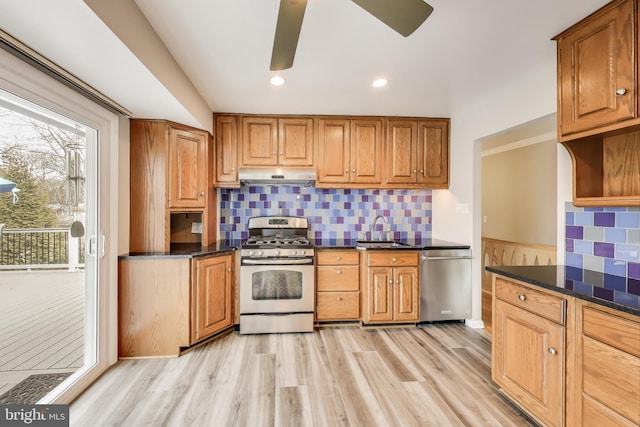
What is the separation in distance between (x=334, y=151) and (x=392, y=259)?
136cm

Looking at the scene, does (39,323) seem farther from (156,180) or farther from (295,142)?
(295,142)

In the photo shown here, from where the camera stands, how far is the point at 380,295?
9.51 feet

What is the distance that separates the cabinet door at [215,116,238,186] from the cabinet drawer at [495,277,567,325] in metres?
2.66

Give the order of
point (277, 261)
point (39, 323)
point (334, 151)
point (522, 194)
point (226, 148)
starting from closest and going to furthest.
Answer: point (39, 323) < point (277, 261) < point (226, 148) < point (334, 151) < point (522, 194)

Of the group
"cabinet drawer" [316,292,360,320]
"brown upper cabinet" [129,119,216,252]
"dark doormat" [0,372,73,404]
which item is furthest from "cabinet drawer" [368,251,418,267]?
"dark doormat" [0,372,73,404]

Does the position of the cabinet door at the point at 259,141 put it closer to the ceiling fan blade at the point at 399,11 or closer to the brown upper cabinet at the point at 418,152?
the brown upper cabinet at the point at 418,152

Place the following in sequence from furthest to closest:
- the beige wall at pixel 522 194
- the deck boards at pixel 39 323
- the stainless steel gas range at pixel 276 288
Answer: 1. the beige wall at pixel 522 194
2. the stainless steel gas range at pixel 276 288
3. the deck boards at pixel 39 323

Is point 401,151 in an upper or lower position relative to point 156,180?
upper

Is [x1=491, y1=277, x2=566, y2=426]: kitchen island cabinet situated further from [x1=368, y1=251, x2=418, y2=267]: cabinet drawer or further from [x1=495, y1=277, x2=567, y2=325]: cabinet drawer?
[x1=368, y1=251, x2=418, y2=267]: cabinet drawer

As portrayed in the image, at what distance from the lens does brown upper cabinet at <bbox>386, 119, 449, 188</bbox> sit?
322 centimetres

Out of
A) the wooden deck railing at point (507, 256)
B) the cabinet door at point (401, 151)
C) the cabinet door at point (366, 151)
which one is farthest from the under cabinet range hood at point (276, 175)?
the wooden deck railing at point (507, 256)

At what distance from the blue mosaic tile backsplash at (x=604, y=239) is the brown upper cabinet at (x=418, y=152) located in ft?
4.81

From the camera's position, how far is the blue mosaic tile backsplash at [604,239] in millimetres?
1593

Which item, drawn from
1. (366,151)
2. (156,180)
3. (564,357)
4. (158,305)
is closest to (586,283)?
(564,357)
